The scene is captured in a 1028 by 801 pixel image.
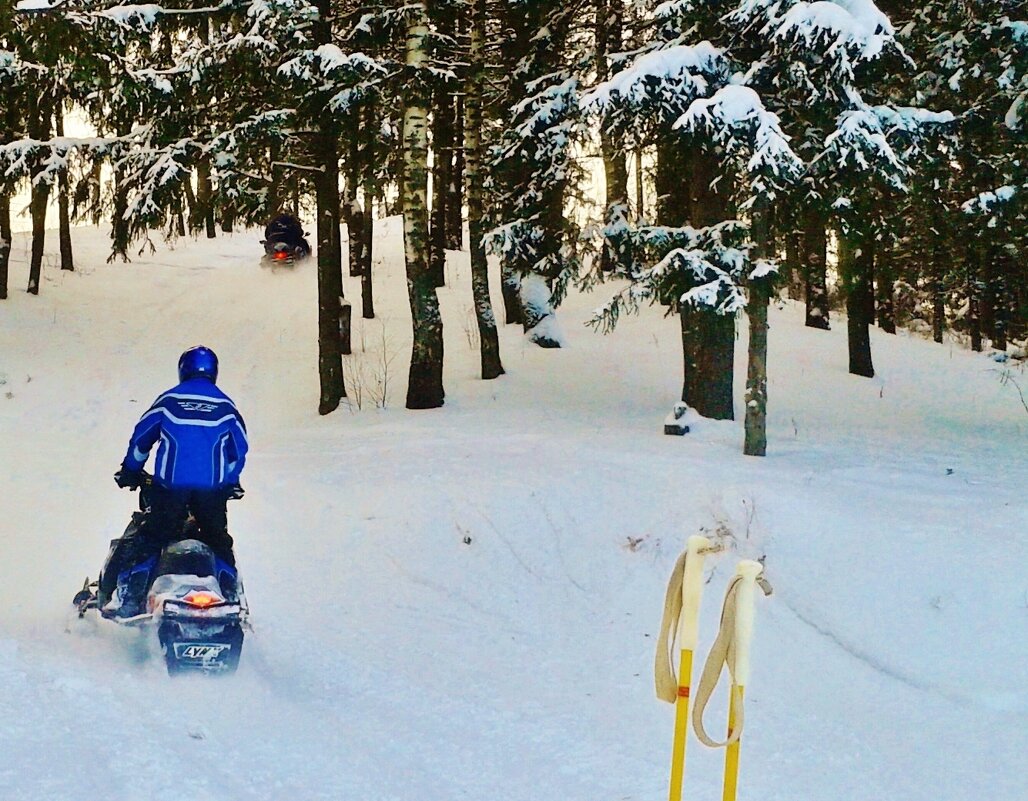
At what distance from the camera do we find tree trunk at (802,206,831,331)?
12.4 m

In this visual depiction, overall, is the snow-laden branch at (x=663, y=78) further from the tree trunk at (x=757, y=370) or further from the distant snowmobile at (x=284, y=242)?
the distant snowmobile at (x=284, y=242)

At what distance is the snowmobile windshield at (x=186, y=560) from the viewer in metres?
5.60

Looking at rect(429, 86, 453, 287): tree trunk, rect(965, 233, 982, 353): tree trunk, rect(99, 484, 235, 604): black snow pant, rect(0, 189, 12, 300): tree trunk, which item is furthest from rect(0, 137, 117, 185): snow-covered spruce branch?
Answer: rect(965, 233, 982, 353): tree trunk

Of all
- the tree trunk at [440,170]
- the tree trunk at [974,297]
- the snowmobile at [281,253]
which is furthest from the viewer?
the snowmobile at [281,253]

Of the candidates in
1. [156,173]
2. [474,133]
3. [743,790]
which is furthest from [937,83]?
[743,790]

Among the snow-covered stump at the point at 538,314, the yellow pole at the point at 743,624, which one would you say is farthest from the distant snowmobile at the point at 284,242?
the yellow pole at the point at 743,624

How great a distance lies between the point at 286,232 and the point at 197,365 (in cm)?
2292

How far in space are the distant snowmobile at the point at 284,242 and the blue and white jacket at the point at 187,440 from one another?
2267 cm

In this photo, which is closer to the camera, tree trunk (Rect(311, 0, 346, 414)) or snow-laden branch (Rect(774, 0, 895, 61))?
snow-laden branch (Rect(774, 0, 895, 61))

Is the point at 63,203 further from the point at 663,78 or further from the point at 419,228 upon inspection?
the point at 663,78

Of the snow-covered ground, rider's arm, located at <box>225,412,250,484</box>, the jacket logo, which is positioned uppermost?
the jacket logo

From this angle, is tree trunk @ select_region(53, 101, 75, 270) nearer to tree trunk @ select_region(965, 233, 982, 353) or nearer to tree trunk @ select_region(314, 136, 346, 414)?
tree trunk @ select_region(314, 136, 346, 414)

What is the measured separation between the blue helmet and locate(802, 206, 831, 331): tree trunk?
7546 mm

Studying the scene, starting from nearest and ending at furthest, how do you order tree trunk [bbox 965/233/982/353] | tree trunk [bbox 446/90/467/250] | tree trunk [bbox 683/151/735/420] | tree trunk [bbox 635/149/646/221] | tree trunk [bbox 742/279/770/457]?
tree trunk [bbox 742/279/770/457] → tree trunk [bbox 683/151/735/420] → tree trunk [bbox 635/149/646/221] → tree trunk [bbox 446/90/467/250] → tree trunk [bbox 965/233/982/353]
